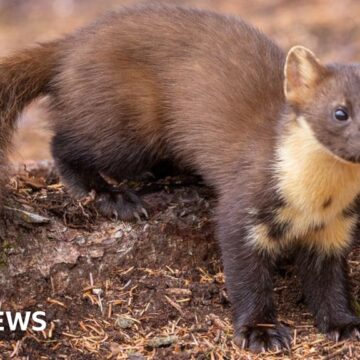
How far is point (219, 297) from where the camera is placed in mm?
6137

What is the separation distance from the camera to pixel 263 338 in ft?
18.6

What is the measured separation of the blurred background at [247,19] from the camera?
12.3 metres

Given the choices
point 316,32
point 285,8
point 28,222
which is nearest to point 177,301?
point 28,222

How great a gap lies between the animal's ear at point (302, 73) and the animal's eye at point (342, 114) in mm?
287

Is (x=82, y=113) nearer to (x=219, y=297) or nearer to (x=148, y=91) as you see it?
(x=148, y=91)

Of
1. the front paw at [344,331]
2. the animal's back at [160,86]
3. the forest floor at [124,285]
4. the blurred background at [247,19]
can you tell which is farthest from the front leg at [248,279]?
the blurred background at [247,19]

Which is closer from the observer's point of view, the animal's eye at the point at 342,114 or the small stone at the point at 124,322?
the animal's eye at the point at 342,114

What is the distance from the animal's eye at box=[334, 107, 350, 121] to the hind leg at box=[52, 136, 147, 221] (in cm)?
171

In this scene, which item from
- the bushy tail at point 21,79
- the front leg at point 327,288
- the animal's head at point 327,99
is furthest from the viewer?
the bushy tail at point 21,79

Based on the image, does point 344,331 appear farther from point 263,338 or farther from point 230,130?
point 230,130

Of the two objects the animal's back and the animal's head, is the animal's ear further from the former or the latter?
the animal's back

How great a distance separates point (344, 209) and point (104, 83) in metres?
1.94

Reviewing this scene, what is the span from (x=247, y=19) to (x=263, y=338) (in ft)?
29.7

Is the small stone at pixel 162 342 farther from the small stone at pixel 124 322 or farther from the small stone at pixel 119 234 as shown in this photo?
the small stone at pixel 119 234
